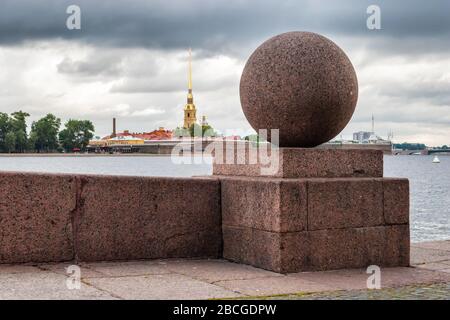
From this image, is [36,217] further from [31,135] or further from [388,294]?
[31,135]

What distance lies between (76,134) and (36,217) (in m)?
129

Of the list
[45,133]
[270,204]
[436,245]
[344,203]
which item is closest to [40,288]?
[270,204]

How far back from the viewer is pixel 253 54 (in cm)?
604

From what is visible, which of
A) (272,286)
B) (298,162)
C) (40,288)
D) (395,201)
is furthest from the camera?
(395,201)

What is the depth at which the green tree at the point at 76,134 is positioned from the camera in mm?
127750

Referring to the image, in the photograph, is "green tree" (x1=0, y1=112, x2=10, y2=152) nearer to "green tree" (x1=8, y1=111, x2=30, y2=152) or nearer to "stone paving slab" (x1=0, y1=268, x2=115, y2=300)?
"green tree" (x1=8, y1=111, x2=30, y2=152)

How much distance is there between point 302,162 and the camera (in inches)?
226

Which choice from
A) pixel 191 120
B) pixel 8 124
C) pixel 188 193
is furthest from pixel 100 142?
pixel 188 193

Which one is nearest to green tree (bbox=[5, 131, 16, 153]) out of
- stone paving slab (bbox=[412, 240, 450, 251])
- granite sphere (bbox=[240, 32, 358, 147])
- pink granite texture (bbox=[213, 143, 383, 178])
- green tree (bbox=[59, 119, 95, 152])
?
green tree (bbox=[59, 119, 95, 152])

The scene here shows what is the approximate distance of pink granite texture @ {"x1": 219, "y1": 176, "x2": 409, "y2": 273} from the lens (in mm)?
5473

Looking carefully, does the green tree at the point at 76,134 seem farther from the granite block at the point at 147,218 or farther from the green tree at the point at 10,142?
the granite block at the point at 147,218

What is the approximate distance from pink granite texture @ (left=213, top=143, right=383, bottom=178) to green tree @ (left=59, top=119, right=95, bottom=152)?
123m

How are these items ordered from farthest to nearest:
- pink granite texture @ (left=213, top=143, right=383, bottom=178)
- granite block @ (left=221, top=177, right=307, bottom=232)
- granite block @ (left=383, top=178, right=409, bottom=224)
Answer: granite block @ (left=383, top=178, right=409, bottom=224)
pink granite texture @ (left=213, top=143, right=383, bottom=178)
granite block @ (left=221, top=177, right=307, bottom=232)

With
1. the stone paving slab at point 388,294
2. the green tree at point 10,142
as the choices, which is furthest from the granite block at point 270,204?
the green tree at point 10,142
